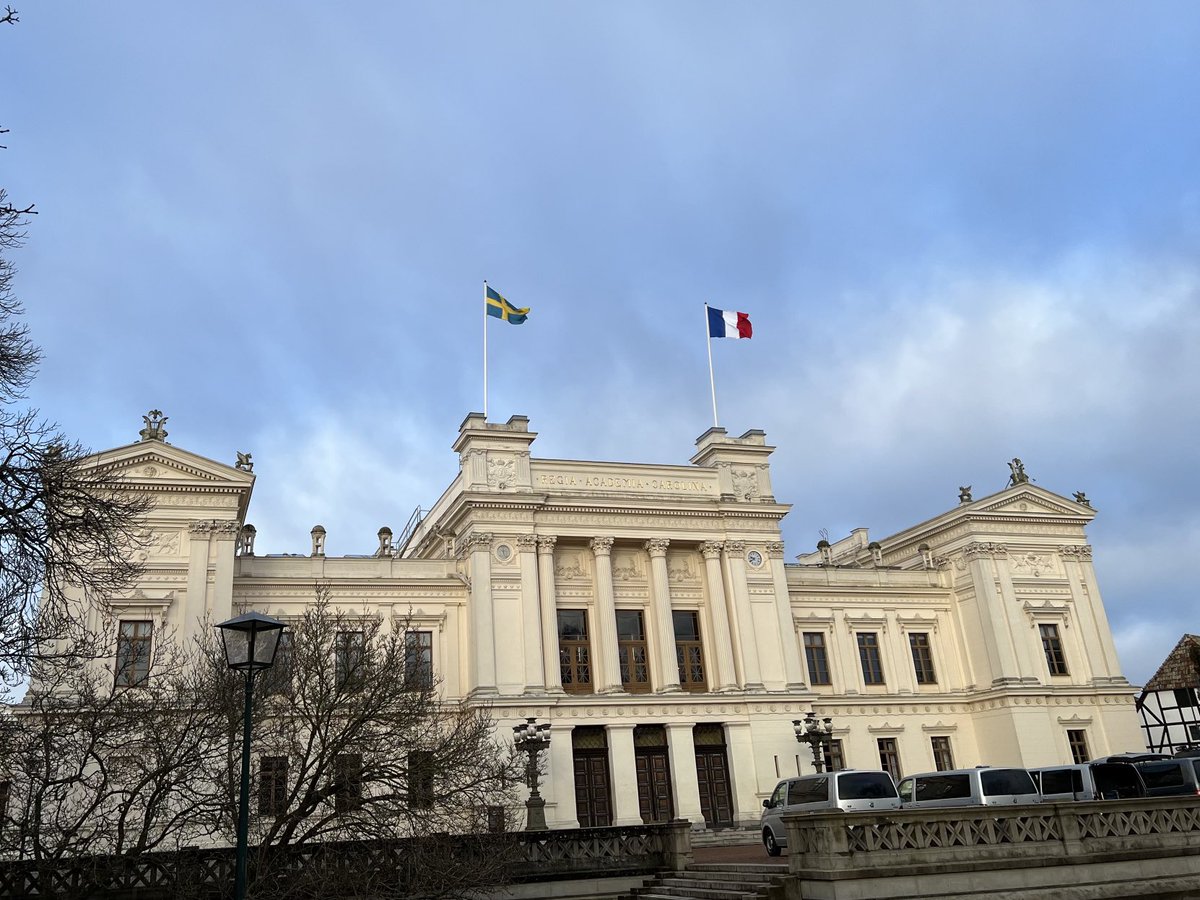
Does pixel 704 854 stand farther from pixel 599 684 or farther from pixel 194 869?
pixel 194 869

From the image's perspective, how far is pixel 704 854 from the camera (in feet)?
96.1

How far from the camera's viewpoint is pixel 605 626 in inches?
1550

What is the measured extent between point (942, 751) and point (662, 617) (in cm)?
1497

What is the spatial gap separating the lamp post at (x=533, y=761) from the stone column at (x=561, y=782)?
4.58ft

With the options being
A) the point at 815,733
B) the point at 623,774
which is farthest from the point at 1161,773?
the point at 623,774

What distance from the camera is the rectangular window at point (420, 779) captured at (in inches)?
719

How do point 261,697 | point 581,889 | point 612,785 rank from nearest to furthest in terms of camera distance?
point 261,697 < point 581,889 < point 612,785

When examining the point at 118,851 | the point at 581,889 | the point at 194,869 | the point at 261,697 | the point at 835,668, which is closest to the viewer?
the point at 118,851

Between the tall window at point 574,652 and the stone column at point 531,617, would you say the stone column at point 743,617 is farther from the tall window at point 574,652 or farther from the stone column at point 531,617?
the stone column at point 531,617

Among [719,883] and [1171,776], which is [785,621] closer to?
[1171,776]

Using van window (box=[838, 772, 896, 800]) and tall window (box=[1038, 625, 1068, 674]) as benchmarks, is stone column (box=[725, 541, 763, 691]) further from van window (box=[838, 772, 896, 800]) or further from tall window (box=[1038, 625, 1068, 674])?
van window (box=[838, 772, 896, 800])

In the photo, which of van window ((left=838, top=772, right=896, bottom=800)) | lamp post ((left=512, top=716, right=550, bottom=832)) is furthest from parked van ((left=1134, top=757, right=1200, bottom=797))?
lamp post ((left=512, top=716, right=550, bottom=832))

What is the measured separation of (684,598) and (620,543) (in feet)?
11.3

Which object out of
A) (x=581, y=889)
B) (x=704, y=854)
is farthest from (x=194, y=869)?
(x=704, y=854)
